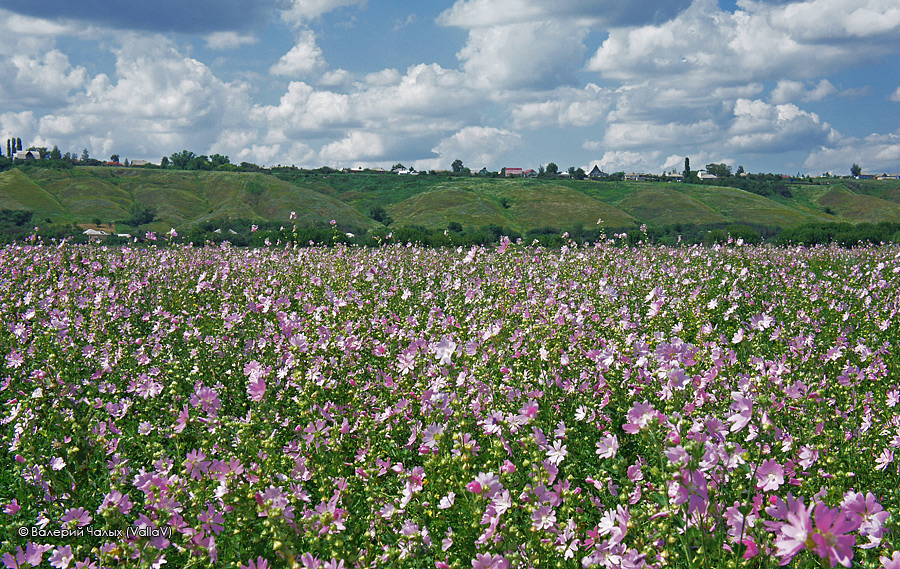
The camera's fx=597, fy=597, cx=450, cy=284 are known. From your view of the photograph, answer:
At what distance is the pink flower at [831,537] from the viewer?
166 centimetres

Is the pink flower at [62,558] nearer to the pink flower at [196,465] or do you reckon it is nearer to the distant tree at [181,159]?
the pink flower at [196,465]

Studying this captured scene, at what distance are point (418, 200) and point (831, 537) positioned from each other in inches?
4572

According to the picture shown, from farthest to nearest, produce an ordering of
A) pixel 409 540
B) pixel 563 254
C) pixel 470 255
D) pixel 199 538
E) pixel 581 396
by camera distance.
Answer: pixel 563 254, pixel 470 255, pixel 581 396, pixel 199 538, pixel 409 540

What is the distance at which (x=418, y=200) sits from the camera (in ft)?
382

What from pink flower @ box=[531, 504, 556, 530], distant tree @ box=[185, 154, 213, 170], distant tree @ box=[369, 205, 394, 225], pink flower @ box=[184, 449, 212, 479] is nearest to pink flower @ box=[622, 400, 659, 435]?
pink flower @ box=[531, 504, 556, 530]

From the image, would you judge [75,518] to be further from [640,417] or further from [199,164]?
[199,164]

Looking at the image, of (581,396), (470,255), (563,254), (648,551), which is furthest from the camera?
(563,254)

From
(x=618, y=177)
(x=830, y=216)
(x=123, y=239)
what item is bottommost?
(x=123, y=239)

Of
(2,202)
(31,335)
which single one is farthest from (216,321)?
(2,202)

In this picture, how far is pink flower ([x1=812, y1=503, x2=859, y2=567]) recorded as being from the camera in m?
1.66

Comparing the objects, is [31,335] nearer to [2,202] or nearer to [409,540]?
[409,540]

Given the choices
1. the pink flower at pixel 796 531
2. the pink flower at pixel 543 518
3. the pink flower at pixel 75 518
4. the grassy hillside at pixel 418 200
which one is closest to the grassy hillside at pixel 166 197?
the grassy hillside at pixel 418 200

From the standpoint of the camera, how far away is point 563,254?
42.6 ft

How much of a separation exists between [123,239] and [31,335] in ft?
101
